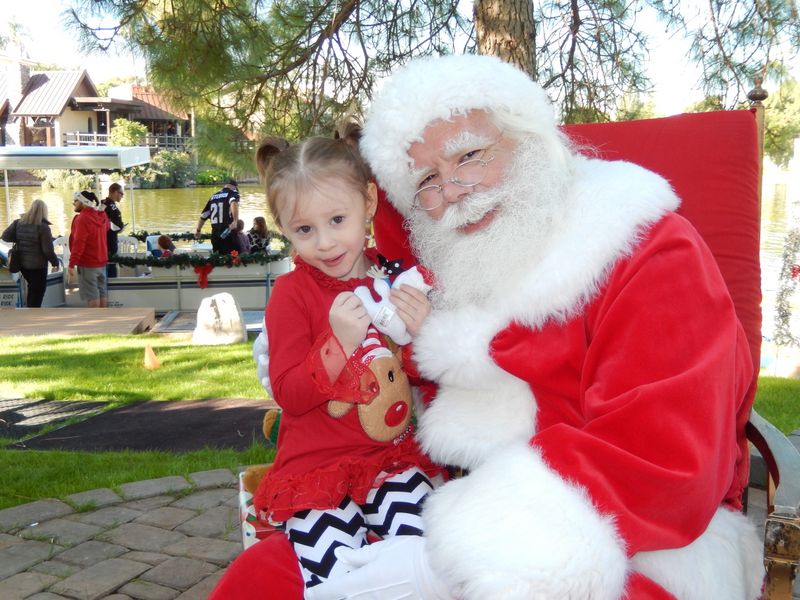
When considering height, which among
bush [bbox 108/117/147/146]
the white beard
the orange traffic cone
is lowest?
the orange traffic cone

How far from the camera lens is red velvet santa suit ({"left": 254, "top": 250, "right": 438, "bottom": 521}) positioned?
1.90 meters

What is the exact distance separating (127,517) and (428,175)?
2.41 meters

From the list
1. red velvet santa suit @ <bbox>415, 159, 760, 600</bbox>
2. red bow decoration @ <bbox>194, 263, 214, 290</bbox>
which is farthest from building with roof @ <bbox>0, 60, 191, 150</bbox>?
red velvet santa suit @ <bbox>415, 159, 760, 600</bbox>

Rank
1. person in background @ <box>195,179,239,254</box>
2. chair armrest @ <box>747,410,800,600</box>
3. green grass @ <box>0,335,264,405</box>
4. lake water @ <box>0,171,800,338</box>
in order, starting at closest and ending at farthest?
1. chair armrest @ <box>747,410,800,600</box>
2. green grass @ <box>0,335,264,405</box>
3. person in background @ <box>195,179,239,254</box>
4. lake water @ <box>0,171,800,338</box>

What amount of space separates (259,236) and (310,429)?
38.9 feet

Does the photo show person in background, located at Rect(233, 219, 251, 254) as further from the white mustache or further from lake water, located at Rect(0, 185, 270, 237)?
the white mustache

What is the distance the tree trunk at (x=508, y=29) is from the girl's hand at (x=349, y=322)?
317cm

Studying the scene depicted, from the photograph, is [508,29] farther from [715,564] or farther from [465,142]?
[715,564]

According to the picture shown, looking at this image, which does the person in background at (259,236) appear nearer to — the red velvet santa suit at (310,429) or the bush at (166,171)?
the red velvet santa suit at (310,429)

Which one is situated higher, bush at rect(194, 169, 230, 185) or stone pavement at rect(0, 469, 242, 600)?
bush at rect(194, 169, 230, 185)

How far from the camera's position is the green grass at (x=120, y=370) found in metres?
6.11

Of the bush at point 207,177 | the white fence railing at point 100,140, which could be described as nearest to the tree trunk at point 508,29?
the bush at point 207,177

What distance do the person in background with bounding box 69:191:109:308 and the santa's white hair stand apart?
10273mm

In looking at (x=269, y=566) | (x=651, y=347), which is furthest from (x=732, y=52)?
(x=269, y=566)
